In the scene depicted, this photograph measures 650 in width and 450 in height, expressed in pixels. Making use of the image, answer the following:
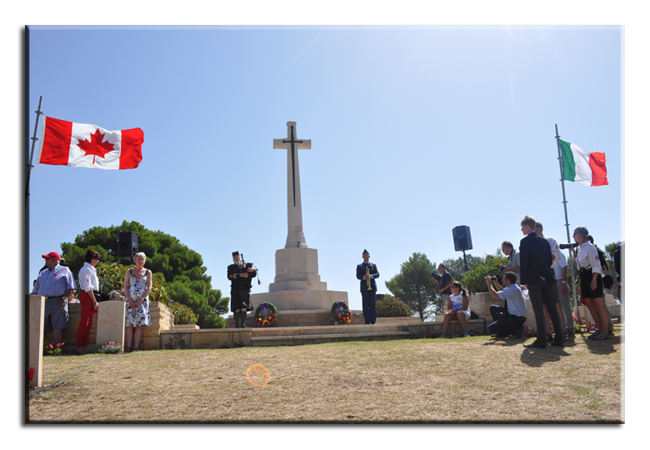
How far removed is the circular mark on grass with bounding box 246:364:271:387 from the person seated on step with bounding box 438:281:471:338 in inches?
171

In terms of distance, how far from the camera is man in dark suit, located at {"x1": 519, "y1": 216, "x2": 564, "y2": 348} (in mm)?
6328

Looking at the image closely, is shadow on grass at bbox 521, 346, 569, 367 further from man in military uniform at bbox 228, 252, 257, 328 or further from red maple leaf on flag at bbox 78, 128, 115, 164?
red maple leaf on flag at bbox 78, 128, 115, 164

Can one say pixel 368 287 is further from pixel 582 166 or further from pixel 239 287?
pixel 582 166

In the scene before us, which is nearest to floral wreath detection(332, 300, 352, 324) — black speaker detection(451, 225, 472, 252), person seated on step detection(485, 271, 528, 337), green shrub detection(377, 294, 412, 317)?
green shrub detection(377, 294, 412, 317)

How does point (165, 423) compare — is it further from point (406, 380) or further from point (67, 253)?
point (67, 253)

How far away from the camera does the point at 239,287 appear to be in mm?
10828

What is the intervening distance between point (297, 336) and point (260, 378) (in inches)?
160

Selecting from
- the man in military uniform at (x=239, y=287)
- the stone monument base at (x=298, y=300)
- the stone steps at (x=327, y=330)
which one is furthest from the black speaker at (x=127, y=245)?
the stone monument base at (x=298, y=300)

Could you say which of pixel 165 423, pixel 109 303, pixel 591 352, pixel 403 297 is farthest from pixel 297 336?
pixel 403 297

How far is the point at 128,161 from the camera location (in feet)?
33.5

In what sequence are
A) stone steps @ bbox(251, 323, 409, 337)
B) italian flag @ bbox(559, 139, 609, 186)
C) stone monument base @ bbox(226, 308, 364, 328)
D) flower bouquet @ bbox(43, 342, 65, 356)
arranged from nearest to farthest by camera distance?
flower bouquet @ bbox(43, 342, 65, 356) < stone steps @ bbox(251, 323, 409, 337) < italian flag @ bbox(559, 139, 609, 186) < stone monument base @ bbox(226, 308, 364, 328)

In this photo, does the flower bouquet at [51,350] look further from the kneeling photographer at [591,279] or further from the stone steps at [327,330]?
the kneeling photographer at [591,279]

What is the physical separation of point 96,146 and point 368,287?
7.13 meters

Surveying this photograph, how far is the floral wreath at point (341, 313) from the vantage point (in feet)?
42.4
